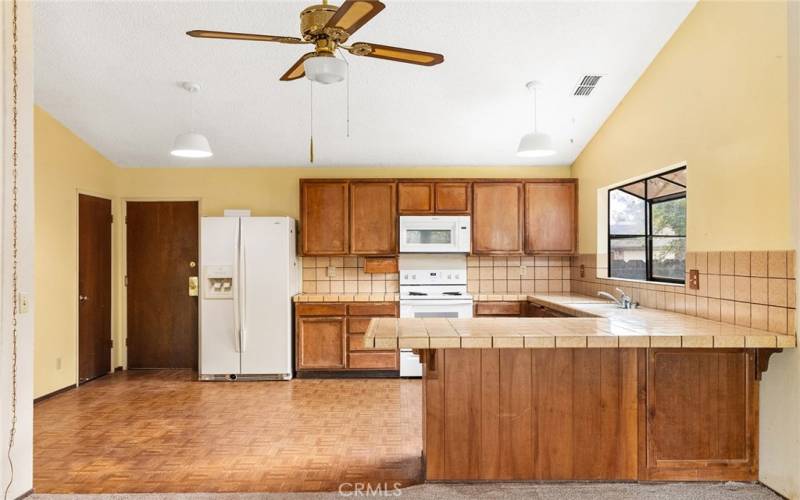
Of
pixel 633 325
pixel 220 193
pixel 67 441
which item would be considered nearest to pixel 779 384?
pixel 633 325

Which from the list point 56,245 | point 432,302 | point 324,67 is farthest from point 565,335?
point 56,245

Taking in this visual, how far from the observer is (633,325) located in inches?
107

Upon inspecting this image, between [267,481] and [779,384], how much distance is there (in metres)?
2.74

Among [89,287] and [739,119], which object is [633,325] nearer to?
[739,119]

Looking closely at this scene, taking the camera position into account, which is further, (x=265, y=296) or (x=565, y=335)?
(x=265, y=296)

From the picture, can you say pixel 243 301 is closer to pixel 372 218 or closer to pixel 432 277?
pixel 372 218

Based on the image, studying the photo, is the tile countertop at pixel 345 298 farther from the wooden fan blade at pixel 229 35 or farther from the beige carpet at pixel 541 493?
the wooden fan blade at pixel 229 35

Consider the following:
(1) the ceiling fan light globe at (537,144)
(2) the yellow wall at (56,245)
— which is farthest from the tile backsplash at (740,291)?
(2) the yellow wall at (56,245)

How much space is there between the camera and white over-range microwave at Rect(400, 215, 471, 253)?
203 inches

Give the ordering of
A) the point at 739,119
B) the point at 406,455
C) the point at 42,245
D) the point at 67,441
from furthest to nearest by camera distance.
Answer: the point at 42,245 < the point at 67,441 < the point at 406,455 < the point at 739,119

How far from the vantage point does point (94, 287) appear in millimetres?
5070

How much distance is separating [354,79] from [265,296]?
2330mm

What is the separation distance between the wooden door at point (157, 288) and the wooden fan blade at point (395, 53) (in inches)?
158

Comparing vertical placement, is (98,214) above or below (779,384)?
above
